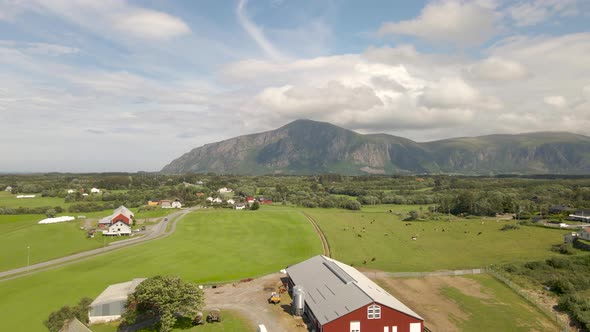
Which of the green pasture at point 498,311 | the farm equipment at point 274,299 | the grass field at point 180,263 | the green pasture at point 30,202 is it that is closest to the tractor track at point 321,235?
the grass field at point 180,263

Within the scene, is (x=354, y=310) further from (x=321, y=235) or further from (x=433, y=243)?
(x=321, y=235)

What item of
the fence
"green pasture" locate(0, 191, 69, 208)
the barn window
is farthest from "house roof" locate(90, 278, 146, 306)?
"green pasture" locate(0, 191, 69, 208)

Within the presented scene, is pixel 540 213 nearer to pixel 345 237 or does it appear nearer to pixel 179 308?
pixel 345 237

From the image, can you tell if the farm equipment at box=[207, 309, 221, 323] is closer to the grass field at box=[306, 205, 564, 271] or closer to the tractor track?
the grass field at box=[306, 205, 564, 271]

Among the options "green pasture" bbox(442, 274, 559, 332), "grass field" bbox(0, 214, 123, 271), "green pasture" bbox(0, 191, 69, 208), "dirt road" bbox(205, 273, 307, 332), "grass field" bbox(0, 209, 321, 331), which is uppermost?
"green pasture" bbox(0, 191, 69, 208)

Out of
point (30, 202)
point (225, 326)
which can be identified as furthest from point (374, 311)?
point (30, 202)

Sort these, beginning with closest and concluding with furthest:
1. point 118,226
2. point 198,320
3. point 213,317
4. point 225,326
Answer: point 225,326
point 198,320
point 213,317
point 118,226
